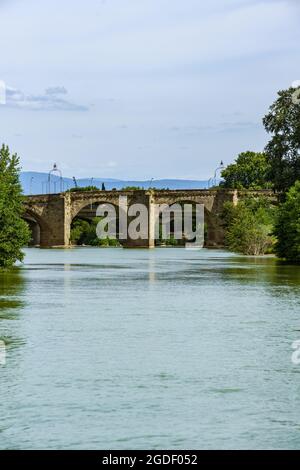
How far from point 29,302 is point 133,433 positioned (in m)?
20.4

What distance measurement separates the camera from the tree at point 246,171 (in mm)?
157625

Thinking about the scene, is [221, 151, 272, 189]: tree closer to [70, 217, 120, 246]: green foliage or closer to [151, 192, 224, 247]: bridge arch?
[70, 217, 120, 246]: green foliage

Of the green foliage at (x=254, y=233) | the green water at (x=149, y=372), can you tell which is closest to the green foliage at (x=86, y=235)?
the green foliage at (x=254, y=233)

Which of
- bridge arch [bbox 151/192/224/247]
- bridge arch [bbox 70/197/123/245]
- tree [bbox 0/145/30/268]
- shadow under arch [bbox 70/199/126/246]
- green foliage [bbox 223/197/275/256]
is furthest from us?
shadow under arch [bbox 70/199/126/246]

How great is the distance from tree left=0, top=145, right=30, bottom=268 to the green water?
604 inches

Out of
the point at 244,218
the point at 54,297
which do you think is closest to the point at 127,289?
the point at 54,297

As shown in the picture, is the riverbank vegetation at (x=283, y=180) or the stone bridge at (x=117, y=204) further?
the stone bridge at (x=117, y=204)

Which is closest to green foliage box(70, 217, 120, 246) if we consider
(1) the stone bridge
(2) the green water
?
(1) the stone bridge

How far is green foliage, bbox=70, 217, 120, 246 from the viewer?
521ft

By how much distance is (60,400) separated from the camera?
18.6m

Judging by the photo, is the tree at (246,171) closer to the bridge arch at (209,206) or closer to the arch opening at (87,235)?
the arch opening at (87,235)

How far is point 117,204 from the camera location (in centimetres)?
13638

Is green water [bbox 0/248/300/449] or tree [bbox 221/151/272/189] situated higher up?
tree [bbox 221/151/272/189]

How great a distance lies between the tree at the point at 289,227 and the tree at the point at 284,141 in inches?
133
